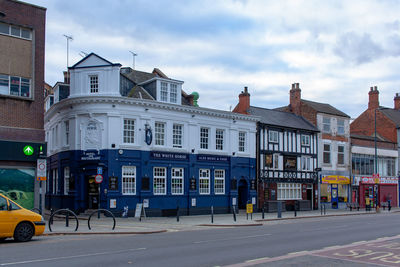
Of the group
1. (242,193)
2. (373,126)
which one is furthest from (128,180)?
(373,126)

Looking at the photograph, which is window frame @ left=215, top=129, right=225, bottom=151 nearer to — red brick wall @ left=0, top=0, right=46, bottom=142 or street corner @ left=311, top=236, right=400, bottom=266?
red brick wall @ left=0, top=0, right=46, bottom=142

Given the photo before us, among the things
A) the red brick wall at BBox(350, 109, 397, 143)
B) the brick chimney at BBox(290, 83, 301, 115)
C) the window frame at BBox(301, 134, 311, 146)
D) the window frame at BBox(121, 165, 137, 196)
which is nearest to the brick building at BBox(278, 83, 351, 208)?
the brick chimney at BBox(290, 83, 301, 115)

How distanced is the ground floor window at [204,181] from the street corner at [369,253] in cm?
2091

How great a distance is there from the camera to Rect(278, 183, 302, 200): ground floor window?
1665 inches

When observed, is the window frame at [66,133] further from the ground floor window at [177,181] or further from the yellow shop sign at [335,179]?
the yellow shop sign at [335,179]

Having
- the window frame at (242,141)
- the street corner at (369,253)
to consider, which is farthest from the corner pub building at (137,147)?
the street corner at (369,253)

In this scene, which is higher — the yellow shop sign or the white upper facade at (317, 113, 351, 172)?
the white upper facade at (317, 113, 351, 172)

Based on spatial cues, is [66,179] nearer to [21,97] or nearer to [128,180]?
[128,180]

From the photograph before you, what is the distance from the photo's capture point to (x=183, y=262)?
38.8ft

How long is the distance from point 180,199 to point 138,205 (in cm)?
562

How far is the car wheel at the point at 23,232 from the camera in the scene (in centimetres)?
1625

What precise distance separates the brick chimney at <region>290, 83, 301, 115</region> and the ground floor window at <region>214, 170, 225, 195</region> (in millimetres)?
14127

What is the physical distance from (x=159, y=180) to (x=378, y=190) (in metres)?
30.2

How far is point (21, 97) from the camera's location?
25.2m
